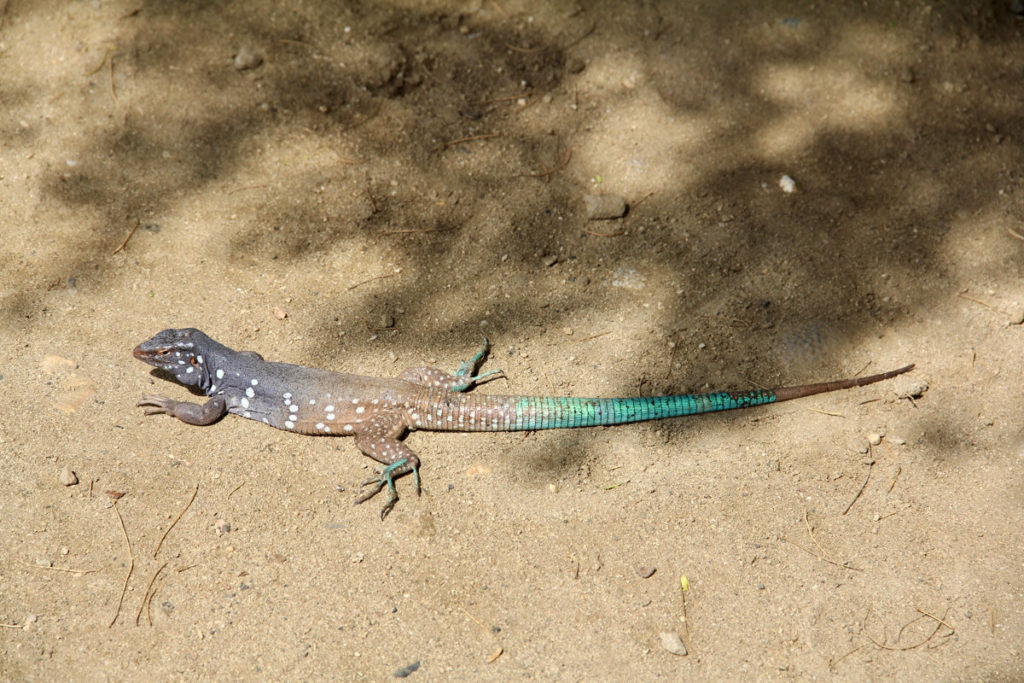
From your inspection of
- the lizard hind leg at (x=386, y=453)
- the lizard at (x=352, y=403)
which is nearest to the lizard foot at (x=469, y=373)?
the lizard at (x=352, y=403)

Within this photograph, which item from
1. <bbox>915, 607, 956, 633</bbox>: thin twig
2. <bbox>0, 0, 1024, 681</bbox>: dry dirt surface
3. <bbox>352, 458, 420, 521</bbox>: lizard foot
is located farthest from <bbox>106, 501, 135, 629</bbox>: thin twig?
<bbox>915, 607, 956, 633</bbox>: thin twig

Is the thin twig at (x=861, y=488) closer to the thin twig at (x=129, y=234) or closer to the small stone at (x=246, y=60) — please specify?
the thin twig at (x=129, y=234)

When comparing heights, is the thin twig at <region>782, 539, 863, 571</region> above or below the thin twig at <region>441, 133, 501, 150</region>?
below

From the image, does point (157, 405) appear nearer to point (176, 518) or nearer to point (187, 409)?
point (187, 409)

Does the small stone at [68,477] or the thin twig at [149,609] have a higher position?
the small stone at [68,477]

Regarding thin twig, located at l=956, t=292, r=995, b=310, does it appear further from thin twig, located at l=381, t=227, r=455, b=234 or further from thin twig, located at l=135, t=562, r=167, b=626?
thin twig, located at l=135, t=562, r=167, b=626

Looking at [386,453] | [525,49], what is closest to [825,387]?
[386,453]
